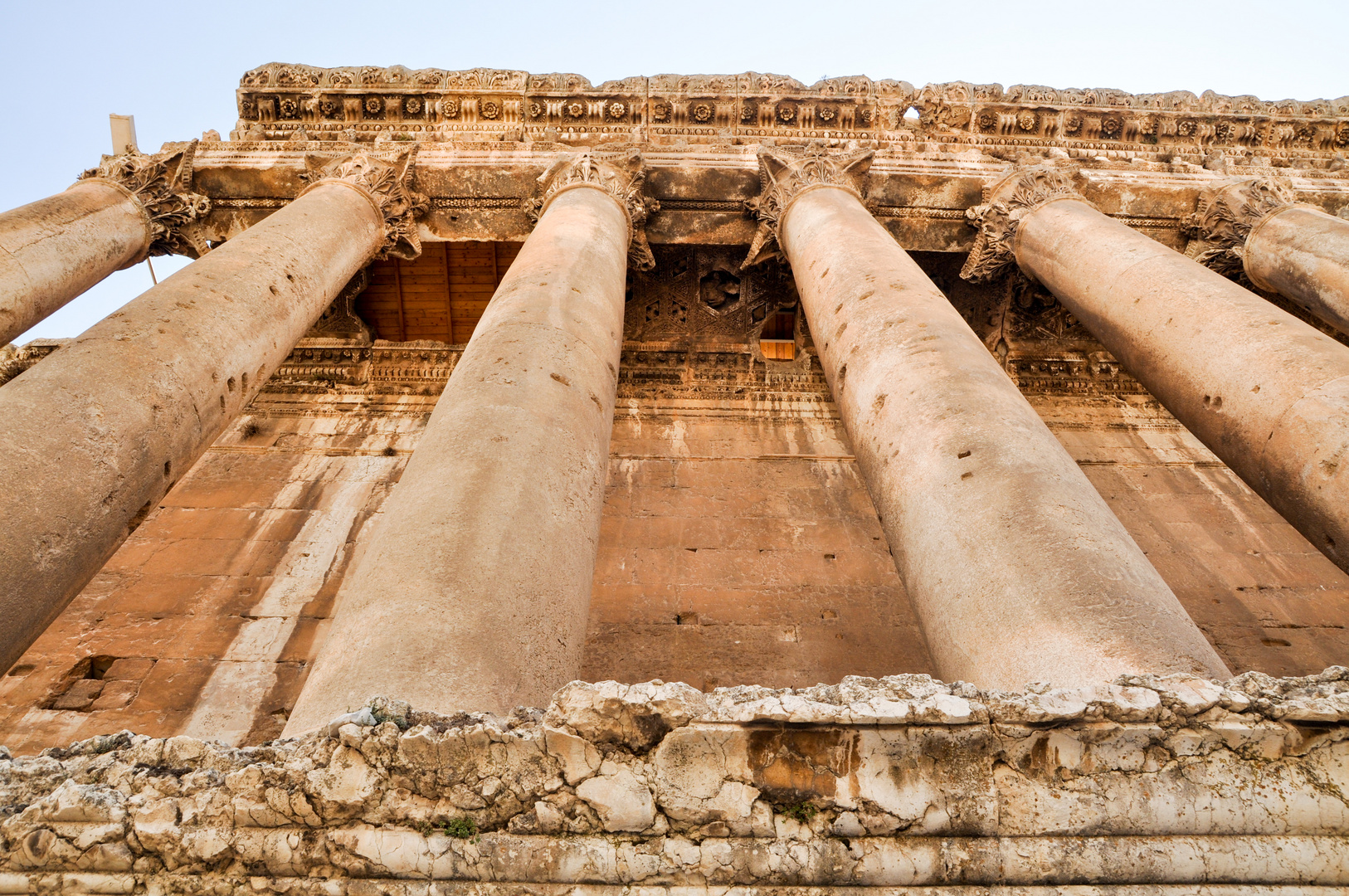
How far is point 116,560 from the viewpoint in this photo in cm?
816

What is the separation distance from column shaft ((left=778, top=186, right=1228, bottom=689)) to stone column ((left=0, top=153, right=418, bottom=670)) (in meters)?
5.12

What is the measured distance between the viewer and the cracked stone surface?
231 cm

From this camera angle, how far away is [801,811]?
242 cm

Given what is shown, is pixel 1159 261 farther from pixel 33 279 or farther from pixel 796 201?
pixel 33 279

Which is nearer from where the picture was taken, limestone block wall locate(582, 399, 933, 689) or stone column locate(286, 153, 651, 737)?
stone column locate(286, 153, 651, 737)

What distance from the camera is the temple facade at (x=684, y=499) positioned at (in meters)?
2.41

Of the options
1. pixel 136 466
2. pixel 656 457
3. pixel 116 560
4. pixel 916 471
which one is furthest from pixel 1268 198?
pixel 116 560

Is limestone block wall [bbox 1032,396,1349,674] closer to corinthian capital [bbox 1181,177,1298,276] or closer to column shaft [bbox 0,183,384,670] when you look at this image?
corinthian capital [bbox 1181,177,1298,276]

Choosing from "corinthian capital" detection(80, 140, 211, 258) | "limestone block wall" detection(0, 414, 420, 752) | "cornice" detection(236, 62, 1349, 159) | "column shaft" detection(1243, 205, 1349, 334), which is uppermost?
"cornice" detection(236, 62, 1349, 159)

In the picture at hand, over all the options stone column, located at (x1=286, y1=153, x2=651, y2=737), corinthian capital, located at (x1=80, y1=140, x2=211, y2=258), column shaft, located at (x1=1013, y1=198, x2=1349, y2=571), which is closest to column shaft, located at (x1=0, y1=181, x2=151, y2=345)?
corinthian capital, located at (x1=80, y1=140, x2=211, y2=258)

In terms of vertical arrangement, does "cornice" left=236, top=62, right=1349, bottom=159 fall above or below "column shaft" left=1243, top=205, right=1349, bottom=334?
above

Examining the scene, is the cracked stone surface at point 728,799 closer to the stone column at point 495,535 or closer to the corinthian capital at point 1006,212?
the stone column at point 495,535

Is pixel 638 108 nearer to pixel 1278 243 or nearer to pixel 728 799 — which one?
pixel 1278 243

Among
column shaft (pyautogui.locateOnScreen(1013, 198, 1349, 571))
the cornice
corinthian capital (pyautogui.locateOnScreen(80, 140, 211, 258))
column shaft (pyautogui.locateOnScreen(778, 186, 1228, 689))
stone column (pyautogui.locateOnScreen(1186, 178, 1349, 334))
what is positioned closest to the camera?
column shaft (pyautogui.locateOnScreen(778, 186, 1228, 689))
